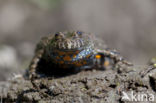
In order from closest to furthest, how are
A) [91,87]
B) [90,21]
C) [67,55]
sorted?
[91,87] → [67,55] → [90,21]

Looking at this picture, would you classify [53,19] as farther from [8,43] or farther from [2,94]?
[2,94]

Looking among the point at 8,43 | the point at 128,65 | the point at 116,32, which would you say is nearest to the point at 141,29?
the point at 116,32

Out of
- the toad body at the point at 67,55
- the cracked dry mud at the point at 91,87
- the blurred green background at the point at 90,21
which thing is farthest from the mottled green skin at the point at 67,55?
the blurred green background at the point at 90,21

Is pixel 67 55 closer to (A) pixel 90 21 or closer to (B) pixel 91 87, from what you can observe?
(B) pixel 91 87

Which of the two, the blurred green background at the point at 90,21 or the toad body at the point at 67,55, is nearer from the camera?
the toad body at the point at 67,55

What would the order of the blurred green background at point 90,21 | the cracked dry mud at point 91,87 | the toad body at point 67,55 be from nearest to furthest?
the cracked dry mud at point 91,87 → the toad body at point 67,55 → the blurred green background at point 90,21

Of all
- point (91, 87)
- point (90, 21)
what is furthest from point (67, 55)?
point (90, 21)

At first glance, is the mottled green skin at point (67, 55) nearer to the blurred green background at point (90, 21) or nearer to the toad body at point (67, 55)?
the toad body at point (67, 55)

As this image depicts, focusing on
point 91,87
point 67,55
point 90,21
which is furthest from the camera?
point 90,21
